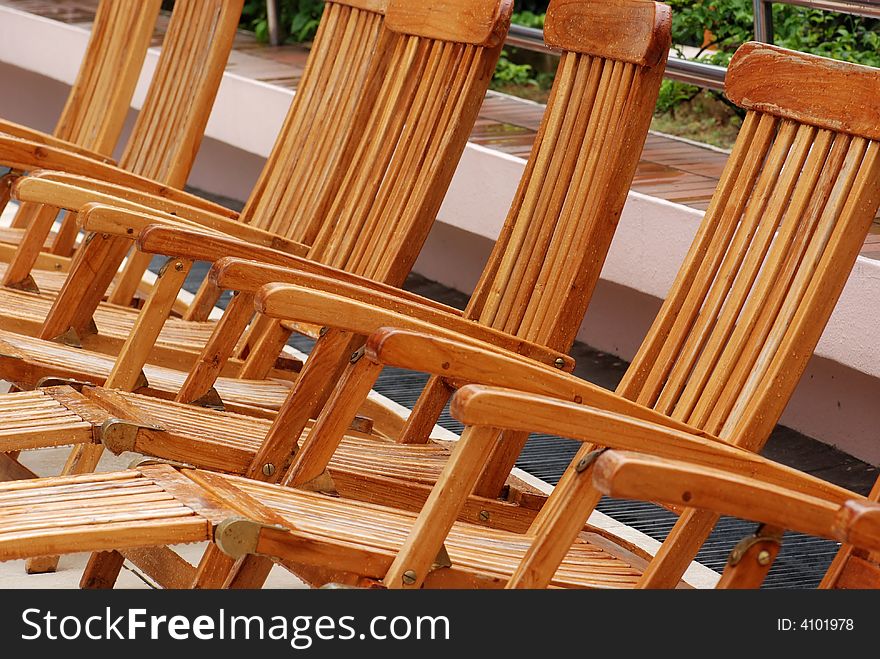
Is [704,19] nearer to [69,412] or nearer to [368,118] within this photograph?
[368,118]

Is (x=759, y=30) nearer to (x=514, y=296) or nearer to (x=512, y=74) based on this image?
(x=514, y=296)

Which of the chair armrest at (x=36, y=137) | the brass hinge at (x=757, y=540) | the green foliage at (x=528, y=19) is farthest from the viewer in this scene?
the green foliage at (x=528, y=19)

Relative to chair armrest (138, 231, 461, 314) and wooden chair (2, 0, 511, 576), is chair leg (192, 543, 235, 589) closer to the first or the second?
chair armrest (138, 231, 461, 314)

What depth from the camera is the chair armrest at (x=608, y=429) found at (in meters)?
1.76

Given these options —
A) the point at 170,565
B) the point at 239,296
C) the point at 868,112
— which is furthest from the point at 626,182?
the point at 170,565

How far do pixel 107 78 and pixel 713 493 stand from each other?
119 inches

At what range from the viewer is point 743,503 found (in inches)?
65.6

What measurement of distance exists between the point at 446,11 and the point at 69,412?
1289 mm

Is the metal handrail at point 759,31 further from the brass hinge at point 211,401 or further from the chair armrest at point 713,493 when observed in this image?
the chair armrest at point 713,493

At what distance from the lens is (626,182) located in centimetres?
266

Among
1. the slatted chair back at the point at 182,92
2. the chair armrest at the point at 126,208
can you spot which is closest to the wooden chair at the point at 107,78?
the slatted chair back at the point at 182,92

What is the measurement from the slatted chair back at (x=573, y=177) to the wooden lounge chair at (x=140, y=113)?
0.95 meters

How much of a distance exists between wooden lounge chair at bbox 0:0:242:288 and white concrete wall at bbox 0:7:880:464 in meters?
1.00

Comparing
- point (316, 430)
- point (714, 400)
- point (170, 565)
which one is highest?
point (714, 400)
